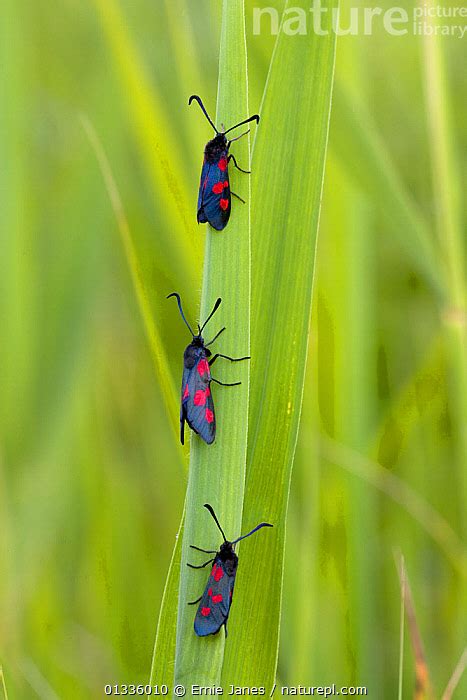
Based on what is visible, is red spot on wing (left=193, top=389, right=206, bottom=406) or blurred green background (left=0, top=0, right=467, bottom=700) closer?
red spot on wing (left=193, top=389, right=206, bottom=406)

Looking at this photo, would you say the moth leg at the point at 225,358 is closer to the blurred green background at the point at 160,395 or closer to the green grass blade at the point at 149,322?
the green grass blade at the point at 149,322

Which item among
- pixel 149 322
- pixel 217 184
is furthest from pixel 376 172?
pixel 149 322

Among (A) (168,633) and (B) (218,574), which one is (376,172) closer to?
(B) (218,574)

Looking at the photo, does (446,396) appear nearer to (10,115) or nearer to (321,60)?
(321,60)

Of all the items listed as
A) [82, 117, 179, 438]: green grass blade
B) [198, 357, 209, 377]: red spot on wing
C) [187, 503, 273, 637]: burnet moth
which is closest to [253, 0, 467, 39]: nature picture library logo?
[82, 117, 179, 438]: green grass blade

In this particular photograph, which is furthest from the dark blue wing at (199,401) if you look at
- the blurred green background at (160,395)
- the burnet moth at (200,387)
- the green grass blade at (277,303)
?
the blurred green background at (160,395)

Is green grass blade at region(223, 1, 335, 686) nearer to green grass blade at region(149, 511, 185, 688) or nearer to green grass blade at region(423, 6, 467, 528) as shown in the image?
green grass blade at region(149, 511, 185, 688)
